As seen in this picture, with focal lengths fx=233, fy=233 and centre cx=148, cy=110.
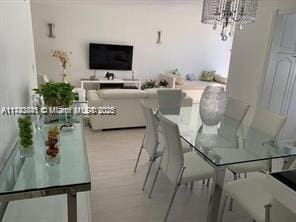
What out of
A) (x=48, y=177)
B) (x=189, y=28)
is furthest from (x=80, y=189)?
(x=189, y=28)

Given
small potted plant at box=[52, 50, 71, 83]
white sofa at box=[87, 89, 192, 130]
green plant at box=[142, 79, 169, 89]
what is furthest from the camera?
green plant at box=[142, 79, 169, 89]

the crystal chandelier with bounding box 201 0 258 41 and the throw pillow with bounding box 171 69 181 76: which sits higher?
the crystal chandelier with bounding box 201 0 258 41

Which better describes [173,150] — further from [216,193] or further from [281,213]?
[281,213]

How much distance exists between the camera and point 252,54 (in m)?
3.91

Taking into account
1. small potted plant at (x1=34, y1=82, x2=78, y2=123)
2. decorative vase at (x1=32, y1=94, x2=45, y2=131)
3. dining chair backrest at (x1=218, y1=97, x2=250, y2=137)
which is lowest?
dining chair backrest at (x1=218, y1=97, x2=250, y2=137)

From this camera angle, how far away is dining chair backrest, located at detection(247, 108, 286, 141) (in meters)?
2.29

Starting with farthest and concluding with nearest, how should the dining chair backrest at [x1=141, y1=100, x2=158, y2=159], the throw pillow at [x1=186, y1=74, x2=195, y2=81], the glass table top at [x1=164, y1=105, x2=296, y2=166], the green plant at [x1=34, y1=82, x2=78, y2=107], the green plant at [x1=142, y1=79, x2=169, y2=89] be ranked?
the throw pillow at [x1=186, y1=74, x2=195, y2=81], the green plant at [x1=142, y1=79, x2=169, y2=89], the dining chair backrest at [x1=141, y1=100, x2=158, y2=159], the green plant at [x1=34, y1=82, x2=78, y2=107], the glass table top at [x1=164, y1=105, x2=296, y2=166]

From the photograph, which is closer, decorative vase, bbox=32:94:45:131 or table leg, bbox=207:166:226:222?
table leg, bbox=207:166:226:222

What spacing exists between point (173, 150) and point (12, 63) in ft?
4.66

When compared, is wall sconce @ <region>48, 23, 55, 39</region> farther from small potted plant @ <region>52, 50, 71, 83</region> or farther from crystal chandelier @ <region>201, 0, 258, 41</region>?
crystal chandelier @ <region>201, 0, 258, 41</region>

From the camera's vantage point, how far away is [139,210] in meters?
2.18

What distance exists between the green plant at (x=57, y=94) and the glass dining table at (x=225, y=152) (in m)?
1.15

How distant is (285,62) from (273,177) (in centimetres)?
312

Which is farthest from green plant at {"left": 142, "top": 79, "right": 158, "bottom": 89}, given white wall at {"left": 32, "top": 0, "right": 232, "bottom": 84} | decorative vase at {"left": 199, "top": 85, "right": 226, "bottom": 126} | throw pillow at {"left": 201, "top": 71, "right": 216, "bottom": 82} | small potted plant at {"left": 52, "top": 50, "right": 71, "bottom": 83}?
decorative vase at {"left": 199, "top": 85, "right": 226, "bottom": 126}
